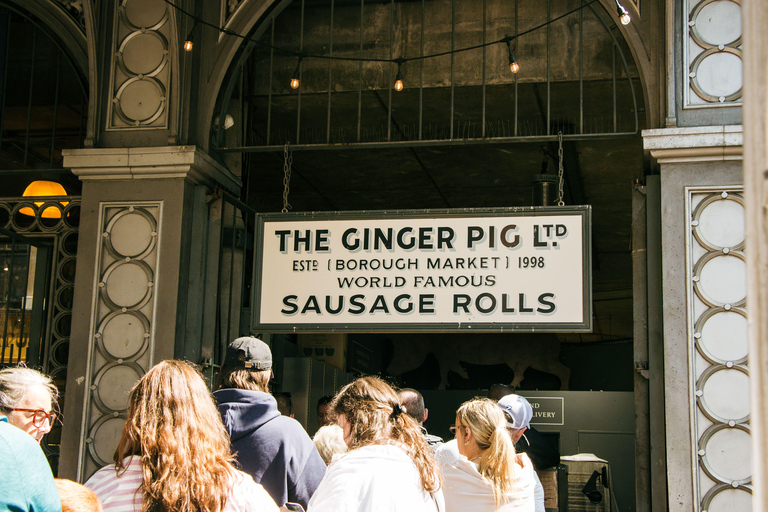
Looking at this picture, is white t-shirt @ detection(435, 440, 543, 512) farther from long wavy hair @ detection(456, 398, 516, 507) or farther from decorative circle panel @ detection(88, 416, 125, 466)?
decorative circle panel @ detection(88, 416, 125, 466)

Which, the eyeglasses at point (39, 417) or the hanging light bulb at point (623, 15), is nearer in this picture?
the eyeglasses at point (39, 417)

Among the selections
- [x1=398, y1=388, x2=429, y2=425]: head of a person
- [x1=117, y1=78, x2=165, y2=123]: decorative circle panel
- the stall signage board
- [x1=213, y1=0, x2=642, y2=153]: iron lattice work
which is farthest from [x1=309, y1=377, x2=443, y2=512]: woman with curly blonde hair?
[x1=213, y1=0, x2=642, y2=153]: iron lattice work

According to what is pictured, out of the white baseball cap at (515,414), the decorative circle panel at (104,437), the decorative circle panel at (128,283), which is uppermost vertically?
the decorative circle panel at (128,283)

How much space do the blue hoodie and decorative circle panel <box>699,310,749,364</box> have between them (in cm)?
319

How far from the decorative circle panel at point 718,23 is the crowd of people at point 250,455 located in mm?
3374

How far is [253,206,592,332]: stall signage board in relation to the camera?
19.3 feet

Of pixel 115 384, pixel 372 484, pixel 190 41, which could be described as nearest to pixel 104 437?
pixel 115 384

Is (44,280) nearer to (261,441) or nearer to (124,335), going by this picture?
(124,335)

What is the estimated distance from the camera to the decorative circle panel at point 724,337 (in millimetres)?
5625

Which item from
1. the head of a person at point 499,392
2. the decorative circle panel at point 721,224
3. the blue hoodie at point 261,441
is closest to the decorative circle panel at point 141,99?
the head of a person at point 499,392

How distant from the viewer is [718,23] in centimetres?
603

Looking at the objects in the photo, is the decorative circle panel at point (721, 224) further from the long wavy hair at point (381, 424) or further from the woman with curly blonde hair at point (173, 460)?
the woman with curly blonde hair at point (173, 460)

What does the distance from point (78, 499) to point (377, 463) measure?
0.96 meters

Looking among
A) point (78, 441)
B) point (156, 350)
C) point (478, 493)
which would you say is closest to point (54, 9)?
point (156, 350)
